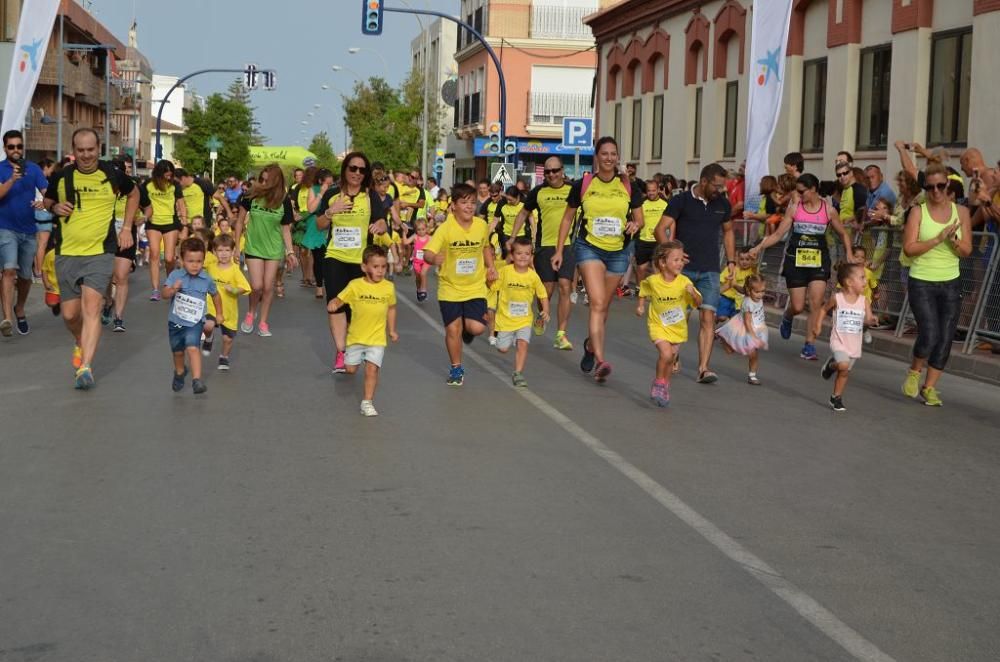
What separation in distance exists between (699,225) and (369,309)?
3785 mm

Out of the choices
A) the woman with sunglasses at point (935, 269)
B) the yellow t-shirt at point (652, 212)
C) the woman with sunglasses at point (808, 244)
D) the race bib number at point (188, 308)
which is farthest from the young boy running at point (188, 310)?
the yellow t-shirt at point (652, 212)

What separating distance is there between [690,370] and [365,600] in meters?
8.52

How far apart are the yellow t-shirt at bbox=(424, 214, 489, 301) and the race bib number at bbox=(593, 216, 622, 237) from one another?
1126 mm

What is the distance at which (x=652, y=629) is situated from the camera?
5.18m

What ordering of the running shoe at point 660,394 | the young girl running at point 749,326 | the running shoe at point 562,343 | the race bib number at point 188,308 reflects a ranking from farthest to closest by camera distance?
the running shoe at point 562,343 → the young girl running at point 749,326 → the race bib number at point 188,308 → the running shoe at point 660,394

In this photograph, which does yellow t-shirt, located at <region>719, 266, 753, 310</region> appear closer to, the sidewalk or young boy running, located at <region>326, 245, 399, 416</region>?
the sidewalk

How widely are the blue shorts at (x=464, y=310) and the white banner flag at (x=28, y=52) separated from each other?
5.78 meters

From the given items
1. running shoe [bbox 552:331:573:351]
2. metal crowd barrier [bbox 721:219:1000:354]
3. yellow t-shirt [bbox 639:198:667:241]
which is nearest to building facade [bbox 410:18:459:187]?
yellow t-shirt [bbox 639:198:667:241]

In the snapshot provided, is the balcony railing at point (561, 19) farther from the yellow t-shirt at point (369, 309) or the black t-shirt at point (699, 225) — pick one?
the yellow t-shirt at point (369, 309)

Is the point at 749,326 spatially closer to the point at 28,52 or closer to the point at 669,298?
the point at 669,298

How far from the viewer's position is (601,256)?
509 inches

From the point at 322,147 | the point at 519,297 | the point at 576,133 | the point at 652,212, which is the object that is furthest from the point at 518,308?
the point at 322,147

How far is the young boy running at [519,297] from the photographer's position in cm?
1223

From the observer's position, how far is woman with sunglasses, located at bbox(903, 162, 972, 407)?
38.8 ft
